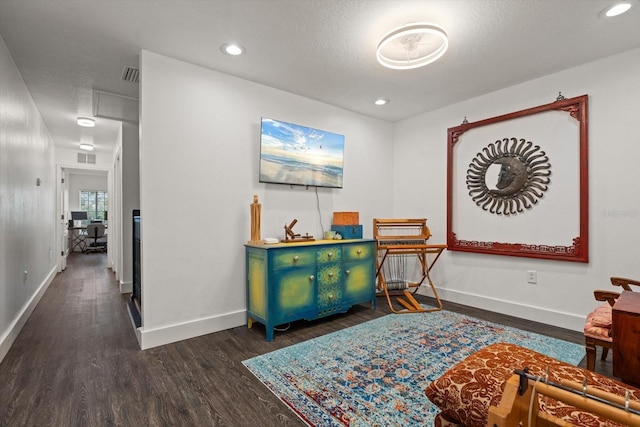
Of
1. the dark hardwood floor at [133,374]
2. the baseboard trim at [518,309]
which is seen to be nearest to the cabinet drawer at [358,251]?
the dark hardwood floor at [133,374]

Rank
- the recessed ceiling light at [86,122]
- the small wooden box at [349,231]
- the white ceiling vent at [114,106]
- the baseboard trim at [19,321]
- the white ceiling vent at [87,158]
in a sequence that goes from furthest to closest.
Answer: the white ceiling vent at [87,158] < the recessed ceiling light at [86,122] < the small wooden box at [349,231] < the white ceiling vent at [114,106] < the baseboard trim at [19,321]

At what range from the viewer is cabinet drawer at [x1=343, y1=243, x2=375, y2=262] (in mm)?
3478

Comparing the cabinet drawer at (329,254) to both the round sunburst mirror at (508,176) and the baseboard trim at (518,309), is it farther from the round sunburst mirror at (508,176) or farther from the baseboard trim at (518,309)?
the round sunburst mirror at (508,176)

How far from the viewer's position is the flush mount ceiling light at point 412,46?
226 centimetres

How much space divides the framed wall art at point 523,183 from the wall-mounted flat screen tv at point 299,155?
1.54 meters

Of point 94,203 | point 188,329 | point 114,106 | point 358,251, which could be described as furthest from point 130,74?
point 94,203

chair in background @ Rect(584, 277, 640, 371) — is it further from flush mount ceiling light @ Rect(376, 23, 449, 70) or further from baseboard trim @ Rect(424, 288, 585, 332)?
flush mount ceiling light @ Rect(376, 23, 449, 70)

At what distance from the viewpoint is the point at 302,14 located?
224 cm

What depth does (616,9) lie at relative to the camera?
2.19m

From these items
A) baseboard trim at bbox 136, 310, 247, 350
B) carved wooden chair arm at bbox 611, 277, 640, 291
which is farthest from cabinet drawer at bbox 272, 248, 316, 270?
carved wooden chair arm at bbox 611, 277, 640, 291

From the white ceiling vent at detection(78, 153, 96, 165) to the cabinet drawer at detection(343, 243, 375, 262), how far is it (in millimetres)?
6404

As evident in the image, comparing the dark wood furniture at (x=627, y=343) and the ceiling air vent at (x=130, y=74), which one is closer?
the dark wood furniture at (x=627, y=343)

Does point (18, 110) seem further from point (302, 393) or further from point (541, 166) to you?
point (541, 166)

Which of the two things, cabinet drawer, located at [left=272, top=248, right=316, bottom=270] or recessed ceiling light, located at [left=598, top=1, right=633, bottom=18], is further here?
cabinet drawer, located at [left=272, top=248, right=316, bottom=270]
